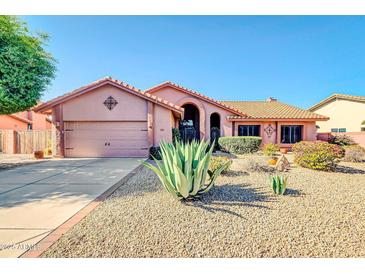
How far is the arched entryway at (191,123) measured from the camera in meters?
17.1

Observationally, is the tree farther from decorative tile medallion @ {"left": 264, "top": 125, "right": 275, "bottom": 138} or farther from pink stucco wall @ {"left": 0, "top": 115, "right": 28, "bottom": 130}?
pink stucco wall @ {"left": 0, "top": 115, "right": 28, "bottom": 130}

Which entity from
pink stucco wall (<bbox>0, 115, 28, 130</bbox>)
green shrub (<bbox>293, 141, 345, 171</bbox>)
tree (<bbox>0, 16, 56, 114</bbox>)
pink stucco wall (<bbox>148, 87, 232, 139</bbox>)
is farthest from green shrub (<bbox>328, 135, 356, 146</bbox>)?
pink stucco wall (<bbox>0, 115, 28, 130</bbox>)

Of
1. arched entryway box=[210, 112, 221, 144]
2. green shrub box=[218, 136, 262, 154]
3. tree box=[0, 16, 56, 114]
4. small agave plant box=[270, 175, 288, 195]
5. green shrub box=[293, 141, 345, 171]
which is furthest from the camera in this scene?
arched entryway box=[210, 112, 221, 144]

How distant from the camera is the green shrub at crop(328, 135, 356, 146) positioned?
54.6 ft

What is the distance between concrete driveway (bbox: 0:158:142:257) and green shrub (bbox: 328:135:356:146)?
62.3 feet

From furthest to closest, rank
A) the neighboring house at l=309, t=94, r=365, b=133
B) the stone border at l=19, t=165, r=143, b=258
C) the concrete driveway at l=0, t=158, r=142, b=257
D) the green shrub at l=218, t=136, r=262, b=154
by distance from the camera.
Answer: the neighboring house at l=309, t=94, r=365, b=133 < the green shrub at l=218, t=136, r=262, b=154 < the concrete driveway at l=0, t=158, r=142, b=257 < the stone border at l=19, t=165, r=143, b=258

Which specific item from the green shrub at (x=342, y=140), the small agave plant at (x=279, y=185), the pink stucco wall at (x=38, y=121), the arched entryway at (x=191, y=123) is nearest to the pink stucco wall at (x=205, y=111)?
the arched entryway at (x=191, y=123)

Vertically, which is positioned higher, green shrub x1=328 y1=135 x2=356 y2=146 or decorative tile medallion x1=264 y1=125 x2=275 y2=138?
decorative tile medallion x1=264 y1=125 x2=275 y2=138

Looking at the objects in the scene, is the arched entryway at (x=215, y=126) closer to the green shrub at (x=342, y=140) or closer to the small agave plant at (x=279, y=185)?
the green shrub at (x=342, y=140)

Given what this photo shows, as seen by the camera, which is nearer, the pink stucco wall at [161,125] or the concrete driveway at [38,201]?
the concrete driveway at [38,201]

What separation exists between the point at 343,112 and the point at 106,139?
26453 mm

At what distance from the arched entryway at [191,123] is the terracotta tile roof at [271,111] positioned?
339cm
